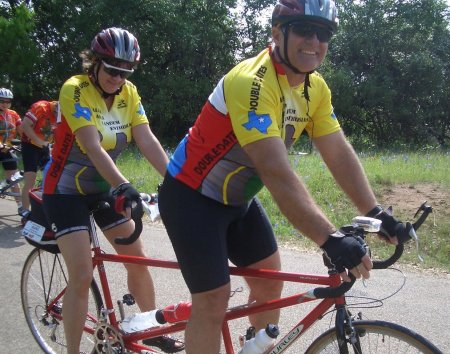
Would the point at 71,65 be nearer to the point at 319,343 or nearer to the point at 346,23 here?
the point at 346,23

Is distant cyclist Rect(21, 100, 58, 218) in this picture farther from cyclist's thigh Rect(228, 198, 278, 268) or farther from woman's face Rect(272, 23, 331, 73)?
woman's face Rect(272, 23, 331, 73)

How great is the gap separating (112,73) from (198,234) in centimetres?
131

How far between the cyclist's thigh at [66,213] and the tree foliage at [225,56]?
57.5ft

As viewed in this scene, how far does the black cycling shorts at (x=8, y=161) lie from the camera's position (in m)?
8.34

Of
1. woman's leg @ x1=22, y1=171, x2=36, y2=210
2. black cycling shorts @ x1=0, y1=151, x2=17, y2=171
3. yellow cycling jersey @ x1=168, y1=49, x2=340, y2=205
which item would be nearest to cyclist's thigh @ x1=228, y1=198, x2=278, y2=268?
yellow cycling jersey @ x1=168, y1=49, x2=340, y2=205

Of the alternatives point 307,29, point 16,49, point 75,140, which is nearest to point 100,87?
point 75,140

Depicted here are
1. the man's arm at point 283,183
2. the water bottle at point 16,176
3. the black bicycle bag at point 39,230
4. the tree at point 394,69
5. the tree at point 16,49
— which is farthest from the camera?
the tree at point 394,69

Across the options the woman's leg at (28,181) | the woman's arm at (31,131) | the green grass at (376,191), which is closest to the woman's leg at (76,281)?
the green grass at (376,191)

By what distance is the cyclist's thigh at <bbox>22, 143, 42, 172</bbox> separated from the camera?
24.3 ft

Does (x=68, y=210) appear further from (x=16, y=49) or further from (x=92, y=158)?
(x=16, y=49)

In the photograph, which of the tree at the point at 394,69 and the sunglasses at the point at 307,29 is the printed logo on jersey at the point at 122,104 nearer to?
the sunglasses at the point at 307,29

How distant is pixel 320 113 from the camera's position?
2512mm

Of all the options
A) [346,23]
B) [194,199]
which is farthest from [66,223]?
[346,23]

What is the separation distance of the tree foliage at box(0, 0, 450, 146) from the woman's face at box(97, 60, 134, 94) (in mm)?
17445
